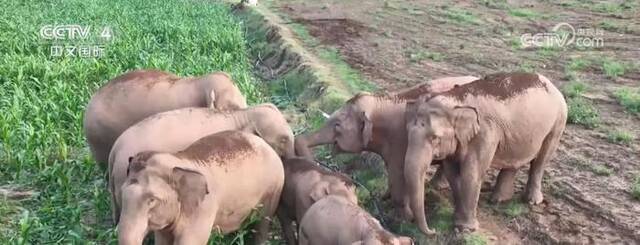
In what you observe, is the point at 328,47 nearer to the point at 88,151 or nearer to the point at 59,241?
the point at 88,151

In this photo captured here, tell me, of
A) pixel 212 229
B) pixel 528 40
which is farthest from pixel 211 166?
pixel 528 40

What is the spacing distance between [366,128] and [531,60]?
6525 millimetres

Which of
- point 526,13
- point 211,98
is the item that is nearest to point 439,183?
point 211,98

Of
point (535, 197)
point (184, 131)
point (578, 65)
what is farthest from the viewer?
point (578, 65)

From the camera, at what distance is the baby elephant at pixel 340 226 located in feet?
17.3

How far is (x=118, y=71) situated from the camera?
36.4 feet

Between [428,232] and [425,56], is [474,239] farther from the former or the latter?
[425,56]

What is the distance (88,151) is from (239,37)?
6953mm

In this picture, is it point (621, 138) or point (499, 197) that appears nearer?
point (499, 197)

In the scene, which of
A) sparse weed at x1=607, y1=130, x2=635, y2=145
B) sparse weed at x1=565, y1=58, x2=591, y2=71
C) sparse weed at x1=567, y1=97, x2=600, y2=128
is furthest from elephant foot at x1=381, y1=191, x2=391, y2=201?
sparse weed at x1=565, y1=58, x2=591, y2=71

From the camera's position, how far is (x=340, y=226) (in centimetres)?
564

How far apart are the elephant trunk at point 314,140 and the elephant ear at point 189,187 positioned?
2140 mm

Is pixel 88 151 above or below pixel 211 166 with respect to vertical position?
below

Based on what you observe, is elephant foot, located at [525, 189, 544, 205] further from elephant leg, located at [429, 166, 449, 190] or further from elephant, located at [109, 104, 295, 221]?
elephant, located at [109, 104, 295, 221]
